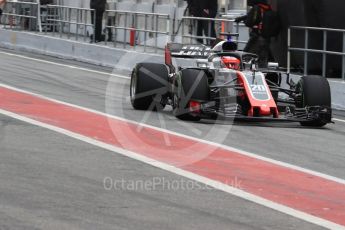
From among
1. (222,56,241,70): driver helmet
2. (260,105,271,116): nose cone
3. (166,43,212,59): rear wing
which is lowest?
(260,105,271,116): nose cone

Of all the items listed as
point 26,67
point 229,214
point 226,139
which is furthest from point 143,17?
point 229,214

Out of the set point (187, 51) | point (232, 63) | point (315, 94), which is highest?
point (187, 51)

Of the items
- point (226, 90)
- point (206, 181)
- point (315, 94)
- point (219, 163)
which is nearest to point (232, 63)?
point (226, 90)

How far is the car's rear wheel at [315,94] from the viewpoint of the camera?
1405 centimetres

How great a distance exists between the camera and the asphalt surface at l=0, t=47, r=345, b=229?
757 centimetres

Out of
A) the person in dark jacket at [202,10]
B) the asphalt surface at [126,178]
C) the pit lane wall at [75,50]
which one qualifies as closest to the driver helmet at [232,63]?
the asphalt surface at [126,178]

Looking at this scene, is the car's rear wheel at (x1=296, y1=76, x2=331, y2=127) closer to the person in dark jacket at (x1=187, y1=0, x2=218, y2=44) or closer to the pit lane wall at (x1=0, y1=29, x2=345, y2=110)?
the person in dark jacket at (x1=187, y1=0, x2=218, y2=44)

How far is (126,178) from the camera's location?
30.5 ft

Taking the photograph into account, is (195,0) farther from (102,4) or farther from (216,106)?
(216,106)

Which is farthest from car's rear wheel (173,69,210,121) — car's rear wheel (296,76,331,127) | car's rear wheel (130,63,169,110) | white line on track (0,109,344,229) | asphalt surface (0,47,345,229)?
white line on track (0,109,344,229)

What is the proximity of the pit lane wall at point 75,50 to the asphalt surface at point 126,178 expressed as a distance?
9643mm

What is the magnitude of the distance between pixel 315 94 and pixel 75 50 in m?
15.6

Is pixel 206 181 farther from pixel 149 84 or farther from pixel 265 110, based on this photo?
pixel 149 84

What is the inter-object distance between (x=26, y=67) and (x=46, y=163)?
1437cm
